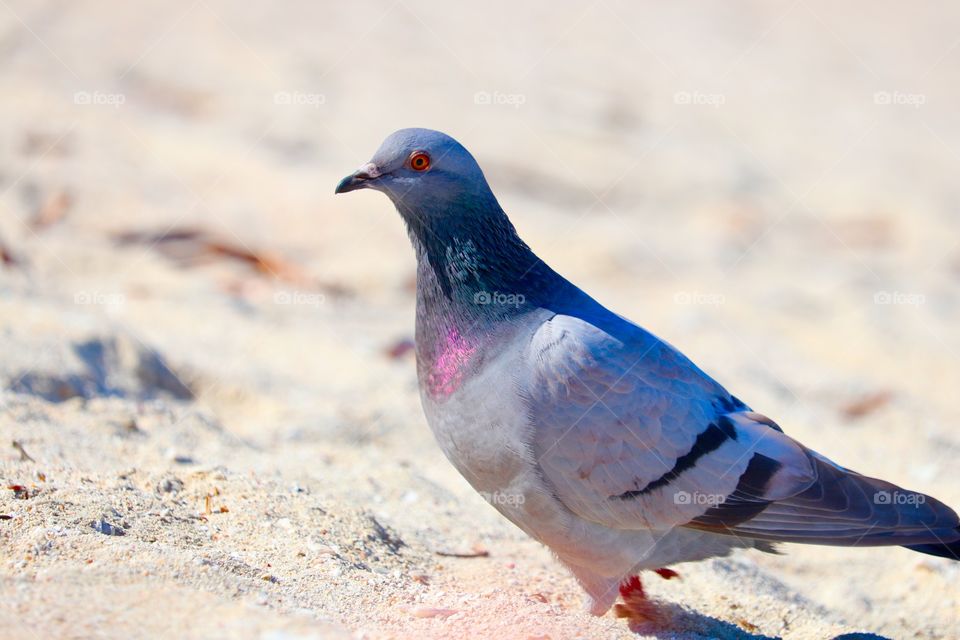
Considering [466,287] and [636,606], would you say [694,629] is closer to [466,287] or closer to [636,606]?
[636,606]

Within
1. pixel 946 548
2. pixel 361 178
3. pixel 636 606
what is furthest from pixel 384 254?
pixel 946 548

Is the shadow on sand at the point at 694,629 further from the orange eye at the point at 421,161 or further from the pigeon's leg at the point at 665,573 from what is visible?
the orange eye at the point at 421,161

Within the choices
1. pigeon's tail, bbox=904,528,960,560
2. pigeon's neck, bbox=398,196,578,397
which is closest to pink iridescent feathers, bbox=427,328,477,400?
pigeon's neck, bbox=398,196,578,397

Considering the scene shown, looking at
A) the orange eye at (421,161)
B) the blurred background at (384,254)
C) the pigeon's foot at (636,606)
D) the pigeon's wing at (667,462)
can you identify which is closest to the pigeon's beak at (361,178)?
the orange eye at (421,161)

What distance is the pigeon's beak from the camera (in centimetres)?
436

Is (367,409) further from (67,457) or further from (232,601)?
(232,601)

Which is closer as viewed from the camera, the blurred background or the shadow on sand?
the shadow on sand

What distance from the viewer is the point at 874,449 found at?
705 centimetres

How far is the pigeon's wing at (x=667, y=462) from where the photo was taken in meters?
4.00

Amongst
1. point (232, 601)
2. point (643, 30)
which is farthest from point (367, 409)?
point (643, 30)

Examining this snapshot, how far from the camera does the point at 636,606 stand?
4.48 meters

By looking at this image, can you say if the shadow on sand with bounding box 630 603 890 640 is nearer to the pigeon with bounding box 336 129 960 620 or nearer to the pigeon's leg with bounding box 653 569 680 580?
the pigeon with bounding box 336 129 960 620

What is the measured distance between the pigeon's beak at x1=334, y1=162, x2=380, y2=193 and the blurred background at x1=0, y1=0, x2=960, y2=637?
4.60 feet

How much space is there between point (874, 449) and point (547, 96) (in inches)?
299
